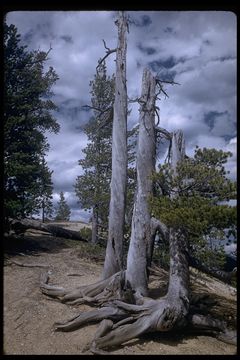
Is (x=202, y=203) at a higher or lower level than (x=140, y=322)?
higher

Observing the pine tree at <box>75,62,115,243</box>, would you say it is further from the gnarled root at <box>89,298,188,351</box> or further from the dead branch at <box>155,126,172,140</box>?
the gnarled root at <box>89,298,188,351</box>

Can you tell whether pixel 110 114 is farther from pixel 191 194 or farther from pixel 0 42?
pixel 0 42

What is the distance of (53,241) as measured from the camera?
1848cm

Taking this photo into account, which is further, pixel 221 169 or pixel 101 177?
pixel 101 177

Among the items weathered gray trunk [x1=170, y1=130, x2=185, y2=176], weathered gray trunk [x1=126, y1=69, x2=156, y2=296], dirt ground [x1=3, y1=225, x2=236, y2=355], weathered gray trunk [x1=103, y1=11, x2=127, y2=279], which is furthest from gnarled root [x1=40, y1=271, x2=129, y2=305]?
weathered gray trunk [x1=170, y1=130, x2=185, y2=176]

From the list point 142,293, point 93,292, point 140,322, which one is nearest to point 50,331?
point 140,322

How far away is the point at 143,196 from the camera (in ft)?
32.6

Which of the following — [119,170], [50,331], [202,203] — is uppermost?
[119,170]

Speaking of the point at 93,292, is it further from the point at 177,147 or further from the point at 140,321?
the point at 177,147

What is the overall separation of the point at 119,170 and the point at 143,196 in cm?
201

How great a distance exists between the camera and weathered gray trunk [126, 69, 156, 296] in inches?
380

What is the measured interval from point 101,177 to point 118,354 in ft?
38.2

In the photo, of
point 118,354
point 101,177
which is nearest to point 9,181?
point 101,177

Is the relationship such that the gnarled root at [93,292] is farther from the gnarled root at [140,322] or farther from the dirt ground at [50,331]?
the gnarled root at [140,322]
